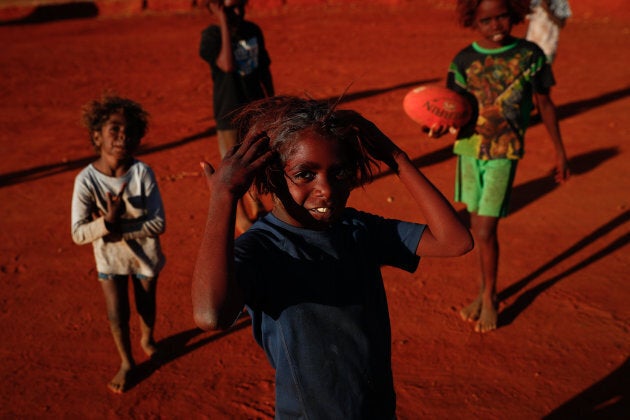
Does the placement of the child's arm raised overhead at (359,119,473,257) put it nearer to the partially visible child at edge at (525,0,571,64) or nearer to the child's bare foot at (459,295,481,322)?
the child's bare foot at (459,295,481,322)

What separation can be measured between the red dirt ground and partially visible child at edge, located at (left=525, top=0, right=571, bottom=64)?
1.21 m

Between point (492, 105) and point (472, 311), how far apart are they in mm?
1626

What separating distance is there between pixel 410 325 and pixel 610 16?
591 inches

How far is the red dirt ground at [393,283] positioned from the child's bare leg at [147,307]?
0.14m

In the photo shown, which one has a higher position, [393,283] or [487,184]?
[487,184]

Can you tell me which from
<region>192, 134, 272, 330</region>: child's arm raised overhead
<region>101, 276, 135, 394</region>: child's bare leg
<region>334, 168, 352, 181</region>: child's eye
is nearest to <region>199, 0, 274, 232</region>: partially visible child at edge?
<region>101, 276, 135, 394</region>: child's bare leg

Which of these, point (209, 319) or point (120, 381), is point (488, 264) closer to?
point (120, 381)

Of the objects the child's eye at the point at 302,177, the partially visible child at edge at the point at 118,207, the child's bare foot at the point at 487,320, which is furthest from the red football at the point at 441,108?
the child's eye at the point at 302,177

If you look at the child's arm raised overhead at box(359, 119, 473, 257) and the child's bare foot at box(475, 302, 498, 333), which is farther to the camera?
the child's bare foot at box(475, 302, 498, 333)

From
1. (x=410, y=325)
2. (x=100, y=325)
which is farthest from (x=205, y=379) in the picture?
(x=410, y=325)

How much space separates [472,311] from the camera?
473 cm

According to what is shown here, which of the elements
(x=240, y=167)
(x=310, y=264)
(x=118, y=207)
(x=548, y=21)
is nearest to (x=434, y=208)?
Answer: (x=310, y=264)

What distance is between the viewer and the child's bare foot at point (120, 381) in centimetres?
414

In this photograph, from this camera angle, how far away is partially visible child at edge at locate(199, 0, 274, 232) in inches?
232
